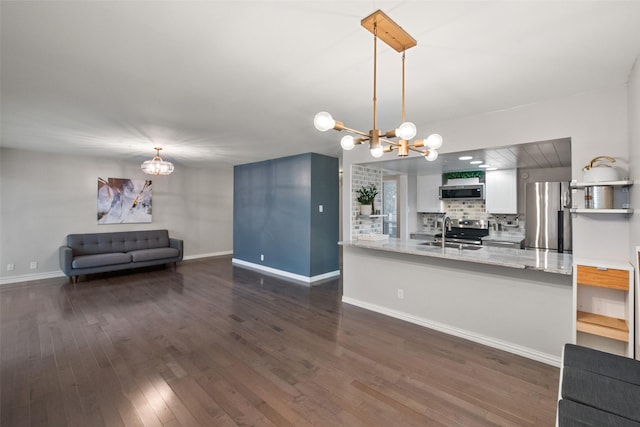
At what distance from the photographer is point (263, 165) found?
6.52 meters

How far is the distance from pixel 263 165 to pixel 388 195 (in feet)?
11.3

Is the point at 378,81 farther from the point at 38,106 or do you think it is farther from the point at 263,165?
the point at 263,165

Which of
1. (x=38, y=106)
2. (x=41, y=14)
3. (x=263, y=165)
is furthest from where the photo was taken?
(x=263, y=165)

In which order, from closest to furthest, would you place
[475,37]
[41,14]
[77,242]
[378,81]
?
[41,14]
[475,37]
[378,81]
[77,242]

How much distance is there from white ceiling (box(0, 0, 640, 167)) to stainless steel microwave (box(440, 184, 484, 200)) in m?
2.38

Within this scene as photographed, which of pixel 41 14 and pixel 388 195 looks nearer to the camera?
pixel 41 14

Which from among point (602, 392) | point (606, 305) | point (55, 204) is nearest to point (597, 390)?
point (602, 392)

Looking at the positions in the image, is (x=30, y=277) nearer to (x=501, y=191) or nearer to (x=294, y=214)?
(x=294, y=214)

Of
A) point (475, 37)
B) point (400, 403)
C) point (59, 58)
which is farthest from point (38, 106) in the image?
point (400, 403)

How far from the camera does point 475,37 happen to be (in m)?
1.75

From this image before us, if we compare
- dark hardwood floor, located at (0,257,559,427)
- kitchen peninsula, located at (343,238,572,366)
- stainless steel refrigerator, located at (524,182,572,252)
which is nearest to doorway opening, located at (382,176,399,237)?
stainless steel refrigerator, located at (524,182,572,252)

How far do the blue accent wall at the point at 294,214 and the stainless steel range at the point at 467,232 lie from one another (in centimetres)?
212

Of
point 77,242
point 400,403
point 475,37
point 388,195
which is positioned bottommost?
point 400,403

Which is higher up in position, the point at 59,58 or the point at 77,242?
the point at 59,58
